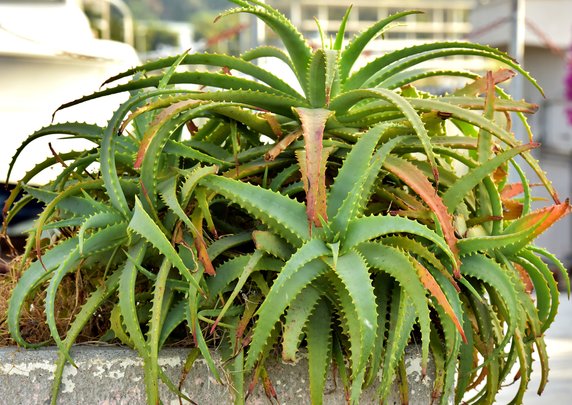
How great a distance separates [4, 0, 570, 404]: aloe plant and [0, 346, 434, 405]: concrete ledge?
43mm

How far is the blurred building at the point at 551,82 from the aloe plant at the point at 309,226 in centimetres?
2233

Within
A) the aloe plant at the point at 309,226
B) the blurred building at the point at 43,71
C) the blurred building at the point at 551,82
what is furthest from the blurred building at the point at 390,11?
the aloe plant at the point at 309,226

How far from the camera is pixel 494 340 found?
8.48 ft

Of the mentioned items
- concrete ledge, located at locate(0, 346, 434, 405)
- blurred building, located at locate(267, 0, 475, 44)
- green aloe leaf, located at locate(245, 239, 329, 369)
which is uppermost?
green aloe leaf, located at locate(245, 239, 329, 369)

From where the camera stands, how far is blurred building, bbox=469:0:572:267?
2494 centimetres

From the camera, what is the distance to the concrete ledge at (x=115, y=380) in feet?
7.59

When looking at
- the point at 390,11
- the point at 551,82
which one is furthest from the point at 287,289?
the point at 390,11

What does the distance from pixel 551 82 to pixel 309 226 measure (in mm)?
24512

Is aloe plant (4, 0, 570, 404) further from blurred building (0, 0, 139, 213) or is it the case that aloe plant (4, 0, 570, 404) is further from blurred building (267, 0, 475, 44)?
blurred building (267, 0, 475, 44)

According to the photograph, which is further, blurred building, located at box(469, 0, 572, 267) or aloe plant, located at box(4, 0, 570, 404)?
blurred building, located at box(469, 0, 572, 267)

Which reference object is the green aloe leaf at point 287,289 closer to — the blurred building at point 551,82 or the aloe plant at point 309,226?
the aloe plant at point 309,226

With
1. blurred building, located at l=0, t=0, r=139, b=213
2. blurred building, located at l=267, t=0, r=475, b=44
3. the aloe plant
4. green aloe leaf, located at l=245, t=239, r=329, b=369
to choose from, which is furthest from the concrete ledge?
blurred building, located at l=267, t=0, r=475, b=44

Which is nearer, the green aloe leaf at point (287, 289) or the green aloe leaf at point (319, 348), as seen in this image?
the green aloe leaf at point (287, 289)

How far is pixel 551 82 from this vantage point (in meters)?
25.7
